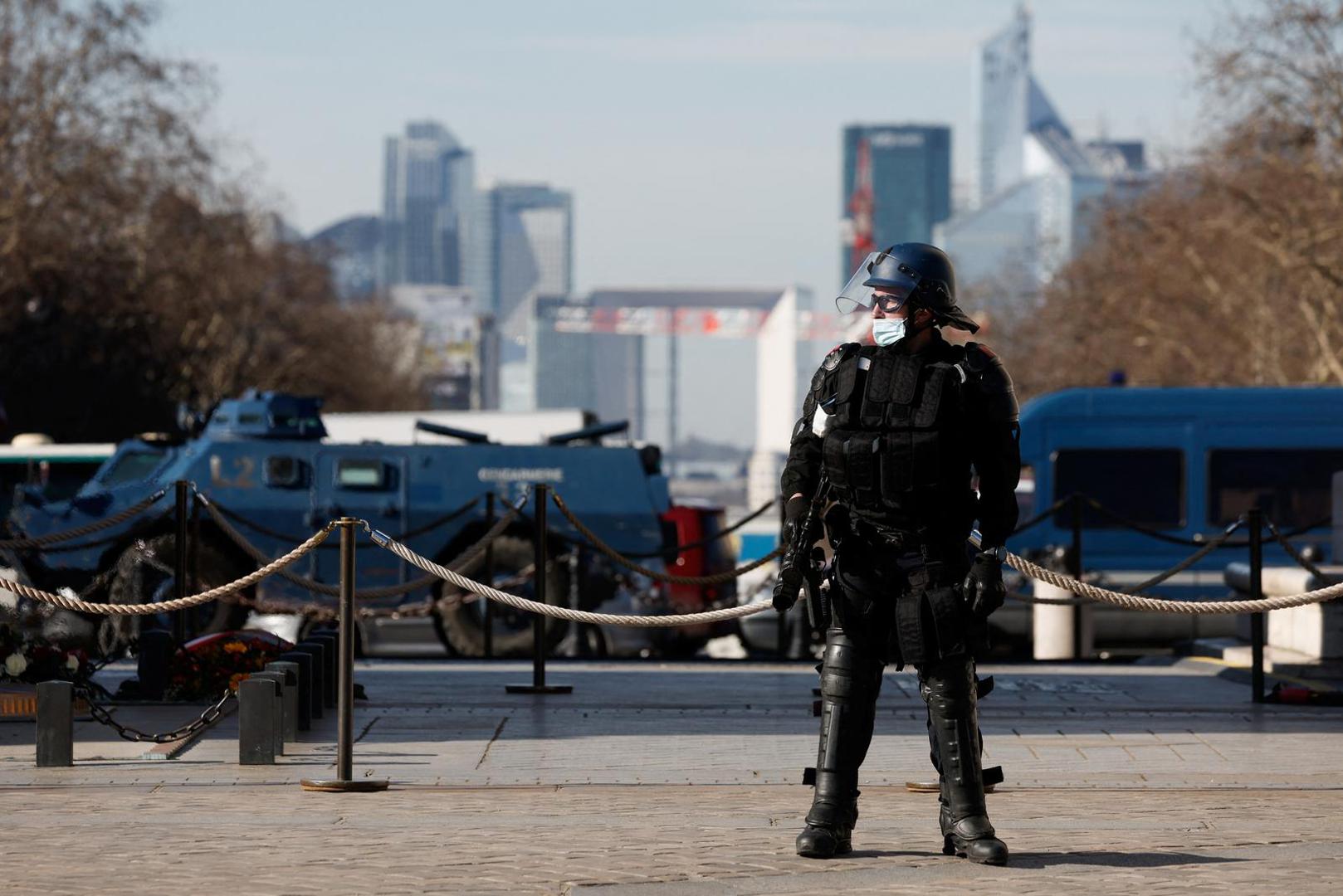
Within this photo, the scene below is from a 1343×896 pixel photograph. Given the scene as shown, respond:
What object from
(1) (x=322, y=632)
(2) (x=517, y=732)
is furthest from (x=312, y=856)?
(1) (x=322, y=632)

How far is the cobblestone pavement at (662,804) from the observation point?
7.32 meters

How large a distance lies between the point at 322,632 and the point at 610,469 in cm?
1168

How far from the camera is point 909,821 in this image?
339 inches

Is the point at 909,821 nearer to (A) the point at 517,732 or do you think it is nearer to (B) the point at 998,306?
(A) the point at 517,732

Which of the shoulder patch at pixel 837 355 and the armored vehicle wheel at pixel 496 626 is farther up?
the shoulder patch at pixel 837 355

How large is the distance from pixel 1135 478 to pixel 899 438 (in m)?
17.4

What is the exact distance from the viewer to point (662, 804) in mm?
9070

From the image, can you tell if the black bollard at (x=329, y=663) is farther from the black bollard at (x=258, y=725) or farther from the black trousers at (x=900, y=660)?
the black trousers at (x=900, y=660)

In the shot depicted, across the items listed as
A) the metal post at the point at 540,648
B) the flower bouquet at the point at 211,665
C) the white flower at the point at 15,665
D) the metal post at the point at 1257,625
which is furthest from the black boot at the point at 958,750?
the metal post at the point at 540,648

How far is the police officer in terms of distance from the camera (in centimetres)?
754

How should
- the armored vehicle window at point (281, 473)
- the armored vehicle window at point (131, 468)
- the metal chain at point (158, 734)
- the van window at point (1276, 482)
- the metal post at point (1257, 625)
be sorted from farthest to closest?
the armored vehicle window at point (131, 468) < the armored vehicle window at point (281, 473) < the van window at point (1276, 482) < the metal post at point (1257, 625) < the metal chain at point (158, 734)

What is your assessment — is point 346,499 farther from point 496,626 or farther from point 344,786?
point 344,786

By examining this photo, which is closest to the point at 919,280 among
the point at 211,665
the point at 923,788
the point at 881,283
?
the point at 881,283

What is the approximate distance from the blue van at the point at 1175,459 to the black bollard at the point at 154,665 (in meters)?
12.9
